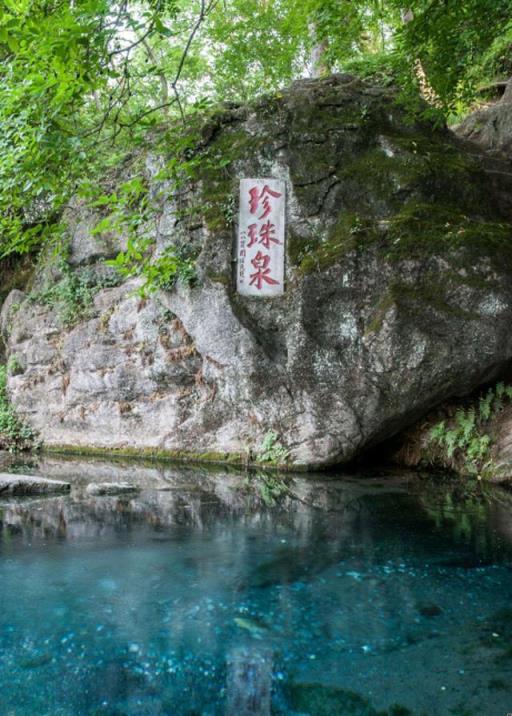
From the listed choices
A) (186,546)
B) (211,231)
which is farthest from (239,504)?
(211,231)

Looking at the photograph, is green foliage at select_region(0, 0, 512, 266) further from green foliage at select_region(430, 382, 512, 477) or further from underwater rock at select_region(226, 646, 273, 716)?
green foliage at select_region(430, 382, 512, 477)

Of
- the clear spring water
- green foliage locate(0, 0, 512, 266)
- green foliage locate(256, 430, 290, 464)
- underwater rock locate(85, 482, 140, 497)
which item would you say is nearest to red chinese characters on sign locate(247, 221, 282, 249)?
green foliage locate(0, 0, 512, 266)

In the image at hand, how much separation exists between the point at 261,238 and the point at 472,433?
4850 mm

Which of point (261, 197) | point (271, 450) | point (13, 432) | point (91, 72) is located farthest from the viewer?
point (13, 432)

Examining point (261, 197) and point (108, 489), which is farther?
point (261, 197)

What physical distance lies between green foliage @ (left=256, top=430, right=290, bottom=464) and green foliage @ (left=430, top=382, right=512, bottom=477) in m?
2.49

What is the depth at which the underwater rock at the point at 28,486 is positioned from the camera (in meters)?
7.93

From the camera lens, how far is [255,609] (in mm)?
4238

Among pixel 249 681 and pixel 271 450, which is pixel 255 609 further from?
pixel 271 450

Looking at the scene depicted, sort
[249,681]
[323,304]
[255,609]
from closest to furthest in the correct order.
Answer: [249,681] → [255,609] → [323,304]

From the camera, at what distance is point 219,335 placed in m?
10.8

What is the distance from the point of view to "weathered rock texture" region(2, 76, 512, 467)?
9.70 meters

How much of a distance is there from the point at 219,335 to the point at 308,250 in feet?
7.07

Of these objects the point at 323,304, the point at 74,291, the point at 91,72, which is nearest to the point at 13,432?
the point at 74,291
